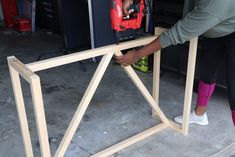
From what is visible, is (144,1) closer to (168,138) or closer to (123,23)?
(123,23)

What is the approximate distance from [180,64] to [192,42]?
2.89 feet

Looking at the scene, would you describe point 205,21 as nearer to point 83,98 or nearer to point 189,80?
point 189,80

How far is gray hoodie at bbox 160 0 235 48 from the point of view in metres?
1.25

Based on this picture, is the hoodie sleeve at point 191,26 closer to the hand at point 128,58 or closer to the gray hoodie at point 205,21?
the gray hoodie at point 205,21

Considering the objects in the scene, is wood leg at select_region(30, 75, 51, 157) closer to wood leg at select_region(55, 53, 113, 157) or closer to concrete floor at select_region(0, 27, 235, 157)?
wood leg at select_region(55, 53, 113, 157)

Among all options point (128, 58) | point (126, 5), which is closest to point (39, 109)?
point (128, 58)

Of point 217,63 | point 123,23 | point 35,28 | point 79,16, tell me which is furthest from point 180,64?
point 35,28

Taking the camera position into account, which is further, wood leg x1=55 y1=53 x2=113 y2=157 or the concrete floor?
the concrete floor

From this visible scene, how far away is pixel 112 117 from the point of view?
2.15m

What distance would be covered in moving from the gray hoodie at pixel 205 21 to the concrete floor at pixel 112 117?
72 centimetres

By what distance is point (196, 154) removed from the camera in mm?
1727

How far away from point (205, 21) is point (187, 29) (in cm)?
10

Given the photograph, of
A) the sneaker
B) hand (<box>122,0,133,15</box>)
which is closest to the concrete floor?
the sneaker

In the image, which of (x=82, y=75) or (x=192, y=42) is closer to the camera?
(x=192, y=42)
